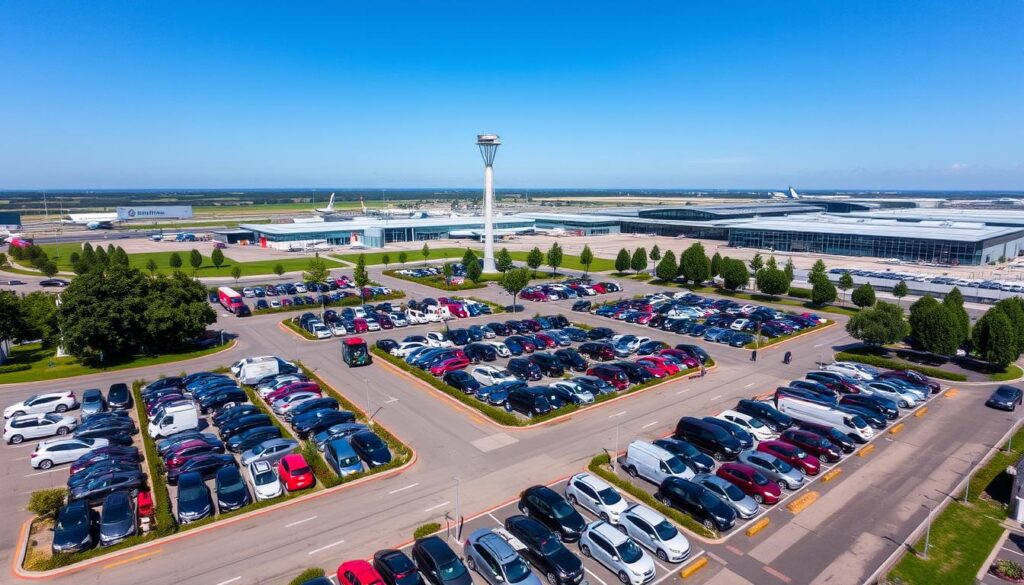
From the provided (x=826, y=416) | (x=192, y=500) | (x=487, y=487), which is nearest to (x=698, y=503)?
(x=487, y=487)

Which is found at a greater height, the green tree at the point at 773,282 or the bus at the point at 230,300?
the green tree at the point at 773,282

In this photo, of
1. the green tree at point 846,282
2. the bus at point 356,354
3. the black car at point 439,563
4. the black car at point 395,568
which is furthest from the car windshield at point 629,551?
the green tree at point 846,282

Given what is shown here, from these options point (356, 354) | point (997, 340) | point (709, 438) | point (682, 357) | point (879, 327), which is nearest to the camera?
point (709, 438)

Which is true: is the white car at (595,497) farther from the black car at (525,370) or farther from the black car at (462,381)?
the black car at (525,370)

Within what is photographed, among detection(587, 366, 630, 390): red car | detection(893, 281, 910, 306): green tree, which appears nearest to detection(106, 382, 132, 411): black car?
detection(587, 366, 630, 390): red car

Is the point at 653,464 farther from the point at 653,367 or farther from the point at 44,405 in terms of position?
the point at 44,405

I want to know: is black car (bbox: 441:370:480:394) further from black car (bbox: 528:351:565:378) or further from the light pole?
the light pole
